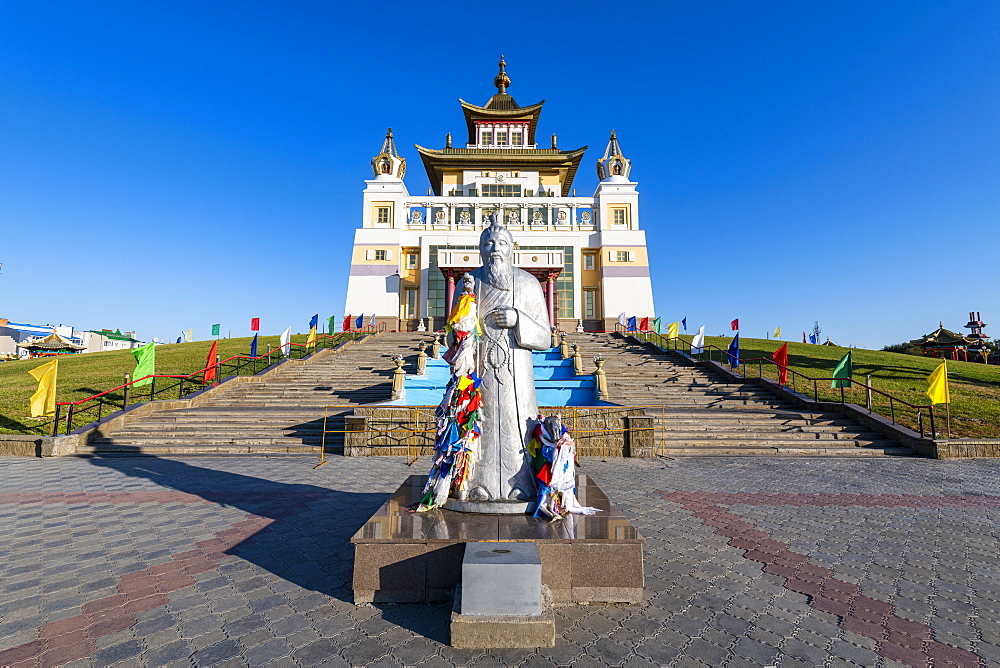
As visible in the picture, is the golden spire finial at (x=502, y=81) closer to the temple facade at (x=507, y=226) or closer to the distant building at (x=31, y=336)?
the temple facade at (x=507, y=226)

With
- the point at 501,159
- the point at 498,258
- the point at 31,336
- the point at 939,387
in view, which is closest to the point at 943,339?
the point at 939,387

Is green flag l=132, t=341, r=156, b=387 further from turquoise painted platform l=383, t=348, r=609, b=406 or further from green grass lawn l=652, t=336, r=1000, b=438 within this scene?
green grass lawn l=652, t=336, r=1000, b=438

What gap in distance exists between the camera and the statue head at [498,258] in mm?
4656

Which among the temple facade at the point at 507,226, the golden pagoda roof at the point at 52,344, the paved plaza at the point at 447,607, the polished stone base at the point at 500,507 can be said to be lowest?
the paved plaza at the point at 447,607

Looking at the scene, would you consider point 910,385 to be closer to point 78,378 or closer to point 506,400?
point 506,400

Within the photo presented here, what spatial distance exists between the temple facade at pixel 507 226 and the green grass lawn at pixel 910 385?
10.9 meters

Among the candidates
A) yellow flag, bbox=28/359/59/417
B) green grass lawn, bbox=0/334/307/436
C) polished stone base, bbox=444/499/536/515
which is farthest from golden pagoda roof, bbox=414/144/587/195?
polished stone base, bbox=444/499/536/515

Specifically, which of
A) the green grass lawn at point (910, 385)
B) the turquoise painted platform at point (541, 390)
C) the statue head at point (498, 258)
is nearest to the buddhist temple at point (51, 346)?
the turquoise painted platform at point (541, 390)

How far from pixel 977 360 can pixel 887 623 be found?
41935mm

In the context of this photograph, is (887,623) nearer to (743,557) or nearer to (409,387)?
(743,557)

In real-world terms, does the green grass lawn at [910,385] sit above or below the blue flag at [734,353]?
below

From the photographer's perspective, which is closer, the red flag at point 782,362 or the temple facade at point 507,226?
the red flag at point 782,362

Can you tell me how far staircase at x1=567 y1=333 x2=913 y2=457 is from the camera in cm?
1162

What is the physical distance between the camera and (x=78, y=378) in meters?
19.7
